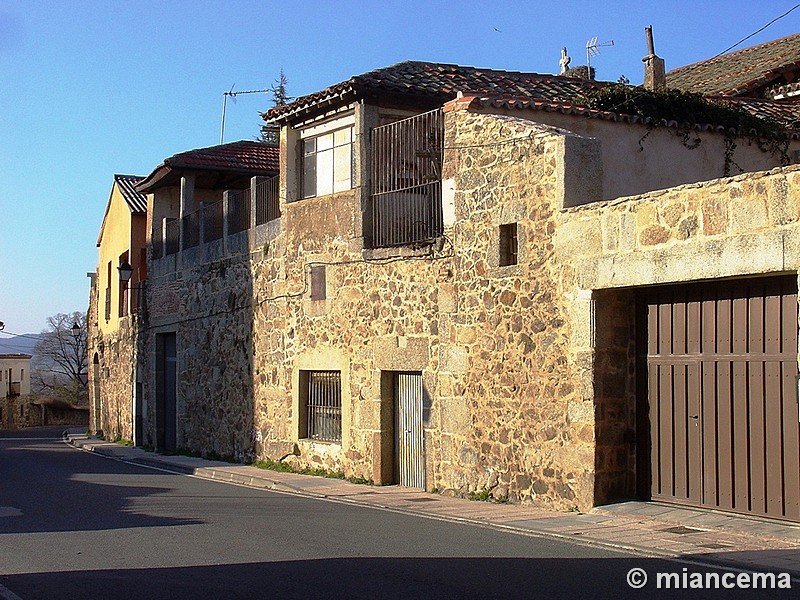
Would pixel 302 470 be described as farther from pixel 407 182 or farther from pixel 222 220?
pixel 222 220

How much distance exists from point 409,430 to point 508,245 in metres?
3.65

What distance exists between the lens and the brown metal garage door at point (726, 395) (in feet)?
34.5

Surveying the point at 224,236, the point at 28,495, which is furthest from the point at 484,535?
the point at 224,236

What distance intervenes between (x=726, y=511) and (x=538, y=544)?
7.86ft

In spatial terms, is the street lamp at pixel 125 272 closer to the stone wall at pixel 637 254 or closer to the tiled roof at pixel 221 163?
the tiled roof at pixel 221 163

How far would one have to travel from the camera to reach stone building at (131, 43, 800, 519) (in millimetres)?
10906

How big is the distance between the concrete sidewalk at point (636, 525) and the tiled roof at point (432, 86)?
627cm

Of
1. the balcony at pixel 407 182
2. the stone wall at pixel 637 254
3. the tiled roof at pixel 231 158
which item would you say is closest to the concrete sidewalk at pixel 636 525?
the stone wall at pixel 637 254

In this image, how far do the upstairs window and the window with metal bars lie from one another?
10.7 ft

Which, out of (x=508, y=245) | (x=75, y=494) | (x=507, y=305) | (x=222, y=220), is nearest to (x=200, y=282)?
(x=222, y=220)

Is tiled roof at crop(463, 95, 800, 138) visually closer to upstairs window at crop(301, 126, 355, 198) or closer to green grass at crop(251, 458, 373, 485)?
upstairs window at crop(301, 126, 355, 198)

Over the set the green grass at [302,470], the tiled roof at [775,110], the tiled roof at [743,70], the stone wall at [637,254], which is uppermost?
the tiled roof at [743,70]

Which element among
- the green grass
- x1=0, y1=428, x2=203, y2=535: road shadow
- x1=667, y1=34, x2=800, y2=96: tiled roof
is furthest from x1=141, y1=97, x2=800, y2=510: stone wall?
x1=667, y1=34, x2=800, y2=96: tiled roof

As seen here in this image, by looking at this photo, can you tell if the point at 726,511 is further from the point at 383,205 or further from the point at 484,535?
the point at 383,205
